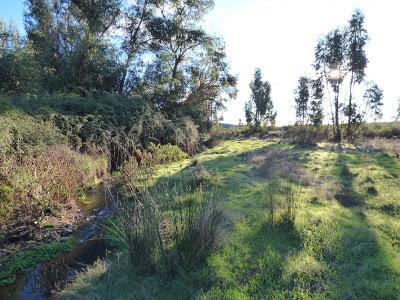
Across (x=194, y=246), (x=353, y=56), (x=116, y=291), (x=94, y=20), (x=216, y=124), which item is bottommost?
(x=116, y=291)

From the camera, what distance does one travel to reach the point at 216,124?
25766 millimetres

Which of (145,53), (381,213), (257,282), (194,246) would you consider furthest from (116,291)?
(145,53)

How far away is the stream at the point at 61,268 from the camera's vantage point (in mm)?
4465

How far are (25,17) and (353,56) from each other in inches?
789

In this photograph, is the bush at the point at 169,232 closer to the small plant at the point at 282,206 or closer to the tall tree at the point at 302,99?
the small plant at the point at 282,206

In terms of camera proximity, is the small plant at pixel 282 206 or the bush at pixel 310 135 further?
the bush at pixel 310 135

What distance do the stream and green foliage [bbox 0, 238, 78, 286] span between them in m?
0.09

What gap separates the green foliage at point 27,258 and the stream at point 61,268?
90 mm

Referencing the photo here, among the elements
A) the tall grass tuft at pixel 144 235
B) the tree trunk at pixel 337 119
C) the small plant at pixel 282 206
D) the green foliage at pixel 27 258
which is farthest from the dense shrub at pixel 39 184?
the tree trunk at pixel 337 119

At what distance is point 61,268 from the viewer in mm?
5070

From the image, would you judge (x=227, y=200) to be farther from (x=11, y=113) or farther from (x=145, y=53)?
(x=145, y=53)

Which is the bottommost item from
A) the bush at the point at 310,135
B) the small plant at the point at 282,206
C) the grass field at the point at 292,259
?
the grass field at the point at 292,259

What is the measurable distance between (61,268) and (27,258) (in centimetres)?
67

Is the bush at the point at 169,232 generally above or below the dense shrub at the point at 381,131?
below
